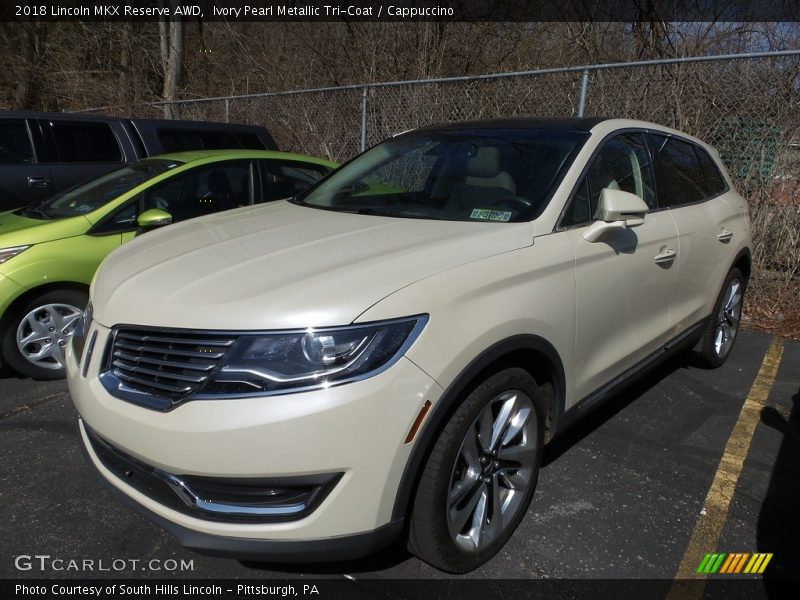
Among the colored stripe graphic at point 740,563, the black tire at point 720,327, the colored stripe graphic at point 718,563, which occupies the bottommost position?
the colored stripe graphic at point 740,563

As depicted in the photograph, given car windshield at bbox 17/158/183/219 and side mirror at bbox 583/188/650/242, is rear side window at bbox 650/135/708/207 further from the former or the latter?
car windshield at bbox 17/158/183/219

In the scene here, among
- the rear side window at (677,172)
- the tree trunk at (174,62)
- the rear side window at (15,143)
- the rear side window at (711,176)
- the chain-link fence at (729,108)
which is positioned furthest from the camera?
the tree trunk at (174,62)

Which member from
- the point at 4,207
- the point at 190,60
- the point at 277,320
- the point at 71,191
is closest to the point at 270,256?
the point at 277,320

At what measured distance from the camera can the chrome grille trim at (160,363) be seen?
184cm

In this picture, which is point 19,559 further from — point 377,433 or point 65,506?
point 377,433

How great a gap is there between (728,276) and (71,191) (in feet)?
16.5

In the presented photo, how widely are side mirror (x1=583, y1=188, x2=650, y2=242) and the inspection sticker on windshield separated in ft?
1.18

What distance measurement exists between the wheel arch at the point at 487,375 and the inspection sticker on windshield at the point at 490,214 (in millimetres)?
604

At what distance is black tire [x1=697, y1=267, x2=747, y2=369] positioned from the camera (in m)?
4.14

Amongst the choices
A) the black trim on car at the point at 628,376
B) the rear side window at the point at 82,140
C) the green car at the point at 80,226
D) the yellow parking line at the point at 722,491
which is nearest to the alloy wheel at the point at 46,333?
the green car at the point at 80,226

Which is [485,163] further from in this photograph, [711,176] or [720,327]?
[720,327]

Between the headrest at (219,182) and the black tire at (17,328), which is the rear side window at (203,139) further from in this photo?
the black tire at (17,328)

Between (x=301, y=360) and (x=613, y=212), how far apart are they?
1.56m
